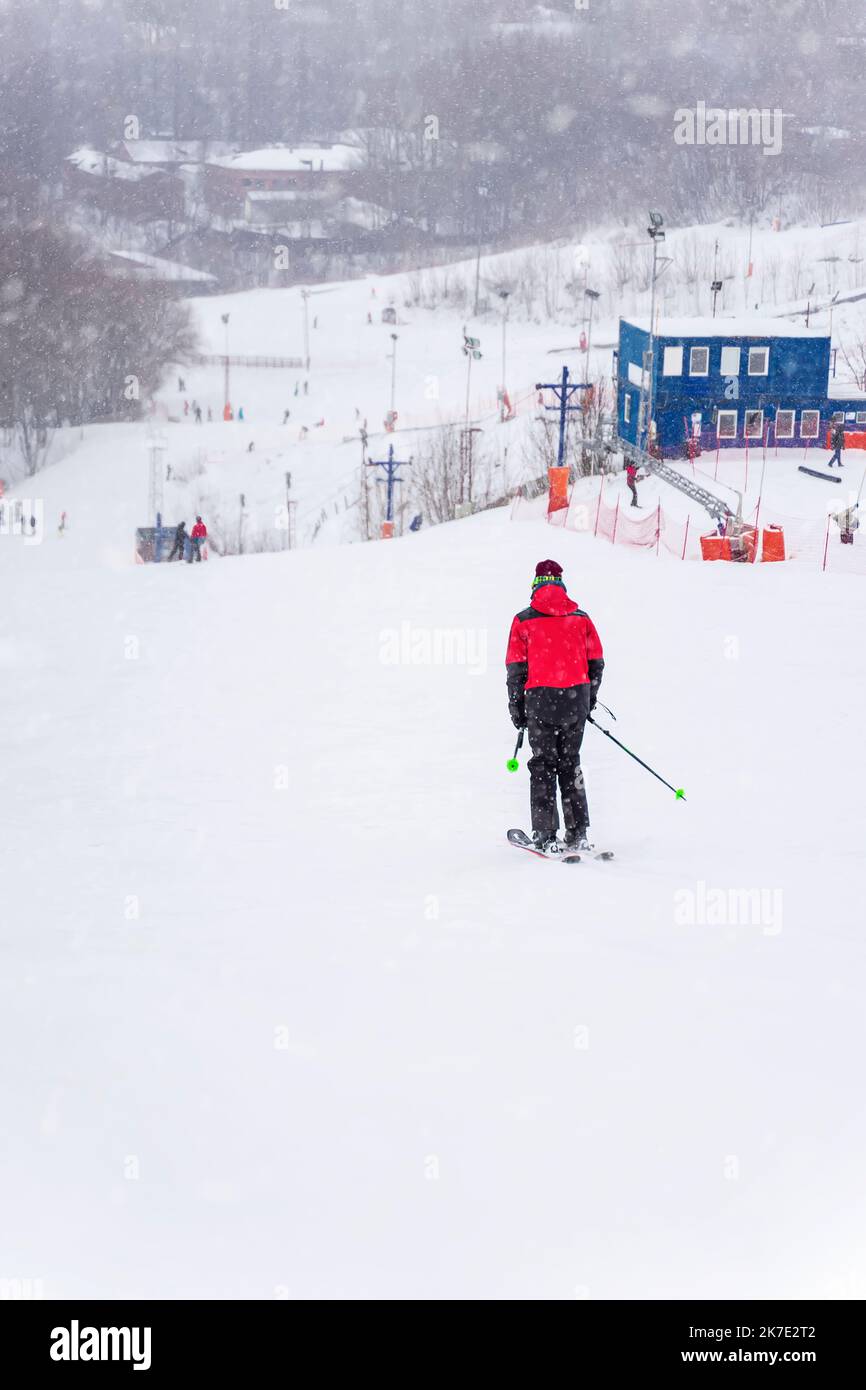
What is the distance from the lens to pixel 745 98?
497 ft

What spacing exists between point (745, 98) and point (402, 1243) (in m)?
163

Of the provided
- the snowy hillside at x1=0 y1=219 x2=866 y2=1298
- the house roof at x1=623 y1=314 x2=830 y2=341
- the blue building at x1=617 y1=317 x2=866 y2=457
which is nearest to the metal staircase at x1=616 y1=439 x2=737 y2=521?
the blue building at x1=617 y1=317 x2=866 y2=457

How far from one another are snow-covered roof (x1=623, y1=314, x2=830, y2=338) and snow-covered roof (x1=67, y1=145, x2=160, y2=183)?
99.7m

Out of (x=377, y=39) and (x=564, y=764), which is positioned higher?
(x=377, y=39)

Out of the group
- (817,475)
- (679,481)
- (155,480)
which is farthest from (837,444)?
(155,480)

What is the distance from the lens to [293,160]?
449 feet

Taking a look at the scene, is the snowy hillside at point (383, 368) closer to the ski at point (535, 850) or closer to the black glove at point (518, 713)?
the ski at point (535, 850)

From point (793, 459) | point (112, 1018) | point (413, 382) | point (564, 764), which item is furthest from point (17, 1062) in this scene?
point (413, 382)

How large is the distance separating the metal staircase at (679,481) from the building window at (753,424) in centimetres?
287

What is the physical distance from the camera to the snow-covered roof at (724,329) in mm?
42844

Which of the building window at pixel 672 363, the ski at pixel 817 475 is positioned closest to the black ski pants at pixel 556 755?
the ski at pixel 817 475

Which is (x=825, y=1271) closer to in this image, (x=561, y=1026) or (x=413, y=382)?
(x=561, y=1026)

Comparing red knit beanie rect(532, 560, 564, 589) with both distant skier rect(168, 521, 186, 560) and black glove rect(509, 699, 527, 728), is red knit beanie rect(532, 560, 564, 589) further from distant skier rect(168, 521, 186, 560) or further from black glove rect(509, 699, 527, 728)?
distant skier rect(168, 521, 186, 560)

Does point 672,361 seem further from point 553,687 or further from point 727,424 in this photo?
point 553,687
